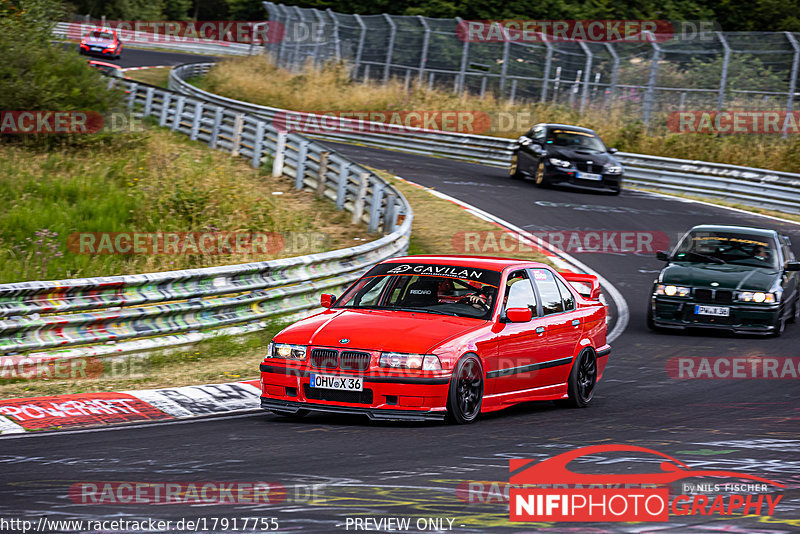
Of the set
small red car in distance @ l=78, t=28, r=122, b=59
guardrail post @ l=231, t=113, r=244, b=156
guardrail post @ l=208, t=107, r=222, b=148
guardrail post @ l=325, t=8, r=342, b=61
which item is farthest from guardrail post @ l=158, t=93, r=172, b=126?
small red car in distance @ l=78, t=28, r=122, b=59

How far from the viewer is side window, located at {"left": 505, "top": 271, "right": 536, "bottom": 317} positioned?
30.3 ft

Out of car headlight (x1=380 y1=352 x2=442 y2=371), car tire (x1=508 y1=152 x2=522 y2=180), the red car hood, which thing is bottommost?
car tire (x1=508 y1=152 x2=522 y2=180)

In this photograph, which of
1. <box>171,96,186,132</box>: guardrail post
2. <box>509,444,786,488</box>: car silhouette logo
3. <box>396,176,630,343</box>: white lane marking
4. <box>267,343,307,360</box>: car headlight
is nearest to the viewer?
<box>509,444,786,488</box>: car silhouette logo

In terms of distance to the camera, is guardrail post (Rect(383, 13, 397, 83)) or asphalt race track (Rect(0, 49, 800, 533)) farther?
guardrail post (Rect(383, 13, 397, 83))

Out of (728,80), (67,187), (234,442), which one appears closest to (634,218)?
(728,80)

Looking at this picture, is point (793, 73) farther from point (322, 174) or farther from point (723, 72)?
point (322, 174)

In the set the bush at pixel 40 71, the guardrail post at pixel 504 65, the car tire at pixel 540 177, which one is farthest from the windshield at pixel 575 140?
the guardrail post at pixel 504 65

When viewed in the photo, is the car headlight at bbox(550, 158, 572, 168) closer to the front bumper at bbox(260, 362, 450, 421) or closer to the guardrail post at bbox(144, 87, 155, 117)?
the guardrail post at bbox(144, 87, 155, 117)

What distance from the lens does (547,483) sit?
6.04 meters

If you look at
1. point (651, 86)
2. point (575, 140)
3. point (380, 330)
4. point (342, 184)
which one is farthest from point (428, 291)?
point (651, 86)

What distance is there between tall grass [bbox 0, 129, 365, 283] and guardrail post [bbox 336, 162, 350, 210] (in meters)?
0.29

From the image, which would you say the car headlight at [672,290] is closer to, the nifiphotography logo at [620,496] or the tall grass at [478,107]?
the nifiphotography logo at [620,496]

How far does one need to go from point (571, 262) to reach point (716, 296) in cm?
500

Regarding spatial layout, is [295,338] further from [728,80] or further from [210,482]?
[728,80]
